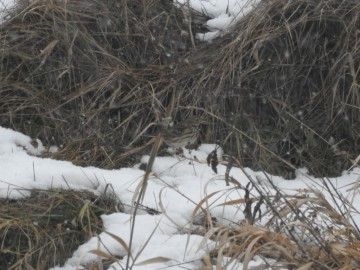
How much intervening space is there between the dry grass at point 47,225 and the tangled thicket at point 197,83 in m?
0.47

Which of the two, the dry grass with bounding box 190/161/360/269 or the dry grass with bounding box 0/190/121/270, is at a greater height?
the dry grass with bounding box 190/161/360/269

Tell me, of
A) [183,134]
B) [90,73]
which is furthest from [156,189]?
[90,73]

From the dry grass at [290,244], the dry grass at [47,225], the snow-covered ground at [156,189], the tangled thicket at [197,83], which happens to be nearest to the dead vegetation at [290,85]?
the tangled thicket at [197,83]

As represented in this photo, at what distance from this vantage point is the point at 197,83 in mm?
3400

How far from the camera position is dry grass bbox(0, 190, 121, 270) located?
253cm

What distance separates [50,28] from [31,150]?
0.70 m

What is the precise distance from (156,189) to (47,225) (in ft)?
1.67

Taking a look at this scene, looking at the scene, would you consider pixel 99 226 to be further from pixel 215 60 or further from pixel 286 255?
pixel 215 60

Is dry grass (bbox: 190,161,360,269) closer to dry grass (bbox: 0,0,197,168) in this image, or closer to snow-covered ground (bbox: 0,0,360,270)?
snow-covered ground (bbox: 0,0,360,270)

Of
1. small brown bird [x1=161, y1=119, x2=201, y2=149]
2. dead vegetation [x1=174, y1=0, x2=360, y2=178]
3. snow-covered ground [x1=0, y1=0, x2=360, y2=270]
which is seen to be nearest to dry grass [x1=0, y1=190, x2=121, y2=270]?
Answer: snow-covered ground [x1=0, y1=0, x2=360, y2=270]

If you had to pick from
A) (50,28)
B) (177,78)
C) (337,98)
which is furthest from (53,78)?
(337,98)

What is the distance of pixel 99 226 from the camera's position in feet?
8.80

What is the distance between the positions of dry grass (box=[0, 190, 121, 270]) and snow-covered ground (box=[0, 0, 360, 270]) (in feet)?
0.16

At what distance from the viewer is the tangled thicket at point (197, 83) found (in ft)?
→ 10.8
